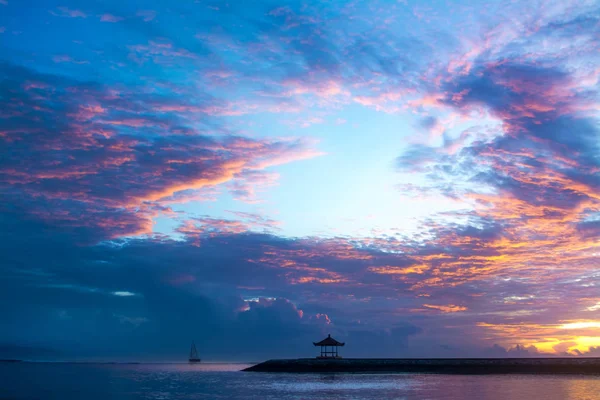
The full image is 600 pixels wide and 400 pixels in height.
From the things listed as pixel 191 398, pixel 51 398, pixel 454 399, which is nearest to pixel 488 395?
pixel 454 399

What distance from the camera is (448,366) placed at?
10050cm

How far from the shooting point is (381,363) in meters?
107

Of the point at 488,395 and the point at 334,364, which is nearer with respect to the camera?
the point at 488,395

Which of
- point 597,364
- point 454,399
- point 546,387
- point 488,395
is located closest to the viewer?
point 454,399

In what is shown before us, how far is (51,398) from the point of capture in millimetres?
55312

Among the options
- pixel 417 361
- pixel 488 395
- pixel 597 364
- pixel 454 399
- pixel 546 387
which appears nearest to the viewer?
pixel 454 399

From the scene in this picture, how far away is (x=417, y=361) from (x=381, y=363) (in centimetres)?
731

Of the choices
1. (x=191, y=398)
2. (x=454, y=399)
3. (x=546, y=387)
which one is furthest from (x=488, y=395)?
(x=191, y=398)

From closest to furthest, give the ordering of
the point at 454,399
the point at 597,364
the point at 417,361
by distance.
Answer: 1. the point at 454,399
2. the point at 597,364
3. the point at 417,361

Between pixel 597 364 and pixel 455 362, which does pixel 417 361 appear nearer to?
pixel 455 362

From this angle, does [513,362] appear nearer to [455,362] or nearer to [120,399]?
[455,362]

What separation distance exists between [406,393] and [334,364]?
45823mm

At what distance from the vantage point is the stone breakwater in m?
94.9

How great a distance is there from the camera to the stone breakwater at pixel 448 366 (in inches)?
3738
